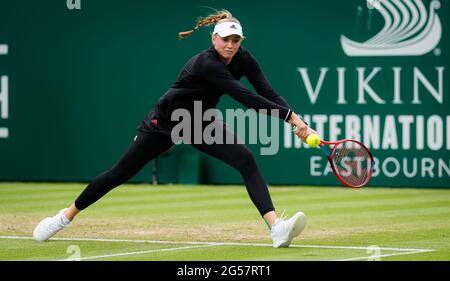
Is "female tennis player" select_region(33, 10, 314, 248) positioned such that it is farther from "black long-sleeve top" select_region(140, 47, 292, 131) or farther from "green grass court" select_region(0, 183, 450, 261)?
"green grass court" select_region(0, 183, 450, 261)

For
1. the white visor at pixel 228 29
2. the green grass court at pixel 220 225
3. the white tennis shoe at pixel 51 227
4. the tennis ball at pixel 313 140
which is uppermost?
the white visor at pixel 228 29

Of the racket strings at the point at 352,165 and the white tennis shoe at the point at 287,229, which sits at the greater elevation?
the racket strings at the point at 352,165

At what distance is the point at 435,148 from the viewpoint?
52.2ft

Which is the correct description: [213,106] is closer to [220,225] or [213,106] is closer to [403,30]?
[220,225]

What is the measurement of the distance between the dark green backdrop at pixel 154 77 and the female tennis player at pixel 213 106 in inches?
295

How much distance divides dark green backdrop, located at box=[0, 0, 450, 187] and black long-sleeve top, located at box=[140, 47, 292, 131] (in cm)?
748

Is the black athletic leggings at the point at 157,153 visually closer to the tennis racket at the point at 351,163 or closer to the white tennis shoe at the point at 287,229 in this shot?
the white tennis shoe at the point at 287,229

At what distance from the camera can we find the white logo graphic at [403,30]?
52.9ft

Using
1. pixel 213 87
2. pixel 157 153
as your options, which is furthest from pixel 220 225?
pixel 213 87

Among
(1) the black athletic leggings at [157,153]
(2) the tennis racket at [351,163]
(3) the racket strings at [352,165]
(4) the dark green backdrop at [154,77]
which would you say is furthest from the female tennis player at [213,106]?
(4) the dark green backdrop at [154,77]

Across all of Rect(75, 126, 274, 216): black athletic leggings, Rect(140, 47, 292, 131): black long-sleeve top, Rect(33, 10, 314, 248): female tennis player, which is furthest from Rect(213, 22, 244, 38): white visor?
Rect(75, 126, 274, 216): black athletic leggings

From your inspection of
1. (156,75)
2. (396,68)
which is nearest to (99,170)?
(156,75)

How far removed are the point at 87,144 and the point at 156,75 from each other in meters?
1.73

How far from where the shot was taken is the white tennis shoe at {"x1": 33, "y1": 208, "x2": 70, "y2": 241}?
30.4 ft
